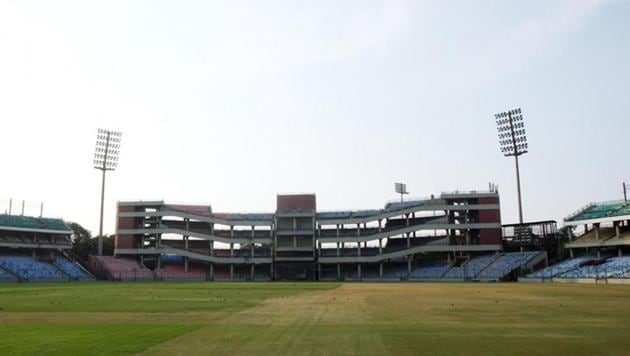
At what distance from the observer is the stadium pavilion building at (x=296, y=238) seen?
10581 centimetres

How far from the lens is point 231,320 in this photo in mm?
22891

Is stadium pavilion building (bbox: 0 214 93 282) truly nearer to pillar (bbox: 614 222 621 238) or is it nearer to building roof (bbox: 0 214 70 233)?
building roof (bbox: 0 214 70 233)

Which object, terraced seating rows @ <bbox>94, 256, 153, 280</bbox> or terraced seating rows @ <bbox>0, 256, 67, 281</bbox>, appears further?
terraced seating rows @ <bbox>94, 256, 153, 280</bbox>

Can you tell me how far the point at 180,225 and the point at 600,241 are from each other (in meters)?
81.3

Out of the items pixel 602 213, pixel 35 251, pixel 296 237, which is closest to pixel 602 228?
pixel 602 213

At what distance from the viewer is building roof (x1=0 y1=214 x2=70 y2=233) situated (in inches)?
3967

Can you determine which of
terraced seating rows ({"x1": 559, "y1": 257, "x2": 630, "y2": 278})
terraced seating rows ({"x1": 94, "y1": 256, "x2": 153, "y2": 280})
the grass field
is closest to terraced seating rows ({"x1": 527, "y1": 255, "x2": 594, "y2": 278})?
terraced seating rows ({"x1": 559, "y1": 257, "x2": 630, "y2": 278})

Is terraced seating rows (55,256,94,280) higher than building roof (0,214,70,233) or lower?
lower

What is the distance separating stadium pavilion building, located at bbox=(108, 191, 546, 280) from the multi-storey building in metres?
0.20

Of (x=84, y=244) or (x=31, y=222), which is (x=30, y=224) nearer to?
(x=31, y=222)

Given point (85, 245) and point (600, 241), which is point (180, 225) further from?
point (600, 241)

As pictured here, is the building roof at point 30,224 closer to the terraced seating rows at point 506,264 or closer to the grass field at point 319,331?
the terraced seating rows at point 506,264

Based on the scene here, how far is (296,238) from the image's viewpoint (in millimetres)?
116188

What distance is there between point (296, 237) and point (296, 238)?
213 millimetres
